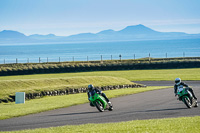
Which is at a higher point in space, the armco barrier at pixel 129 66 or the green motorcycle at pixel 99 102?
the green motorcycle at pixel 99 102

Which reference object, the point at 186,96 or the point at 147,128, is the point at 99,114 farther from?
the point at 147,128

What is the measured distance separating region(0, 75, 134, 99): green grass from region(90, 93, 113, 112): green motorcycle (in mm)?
8351

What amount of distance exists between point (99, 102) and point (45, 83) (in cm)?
1266

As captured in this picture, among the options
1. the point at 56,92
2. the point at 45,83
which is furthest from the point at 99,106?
the point at 45,83

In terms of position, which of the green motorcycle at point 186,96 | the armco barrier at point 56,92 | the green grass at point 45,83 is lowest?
the armco barrier at point 56,92

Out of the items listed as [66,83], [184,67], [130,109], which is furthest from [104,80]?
[184,67]

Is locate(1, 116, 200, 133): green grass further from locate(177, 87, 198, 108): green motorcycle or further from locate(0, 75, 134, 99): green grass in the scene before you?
locate(0, 75, 134, 99): green grass

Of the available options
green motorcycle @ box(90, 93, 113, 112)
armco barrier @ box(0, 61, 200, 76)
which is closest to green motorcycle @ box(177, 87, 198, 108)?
green motorcycle @ box(90, 93, 113, 112)

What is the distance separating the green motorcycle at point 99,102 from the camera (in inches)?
760

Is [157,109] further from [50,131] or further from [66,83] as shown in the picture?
[66,83]

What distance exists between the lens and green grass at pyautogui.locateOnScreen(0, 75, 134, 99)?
90.8ft

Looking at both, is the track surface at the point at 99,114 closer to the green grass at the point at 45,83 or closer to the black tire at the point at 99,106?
the black tire at the point at 99,106

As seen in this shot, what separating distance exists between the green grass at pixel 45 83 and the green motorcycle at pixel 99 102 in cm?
835

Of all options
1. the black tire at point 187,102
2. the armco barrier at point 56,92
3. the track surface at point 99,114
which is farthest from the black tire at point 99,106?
the armco barrier at point 56,92
